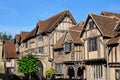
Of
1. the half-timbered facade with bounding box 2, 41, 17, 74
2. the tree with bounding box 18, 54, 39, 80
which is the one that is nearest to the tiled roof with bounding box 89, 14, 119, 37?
the tree with bounding box 18, 54, 39, 80

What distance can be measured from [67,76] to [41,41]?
12747 millimetres

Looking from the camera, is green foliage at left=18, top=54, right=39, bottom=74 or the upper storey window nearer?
the upper storey window

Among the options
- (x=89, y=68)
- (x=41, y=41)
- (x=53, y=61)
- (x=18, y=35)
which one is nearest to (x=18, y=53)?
(x=18, y=35)

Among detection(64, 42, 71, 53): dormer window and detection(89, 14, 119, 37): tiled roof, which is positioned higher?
detection(89, 14, 119, 37): tiled roof

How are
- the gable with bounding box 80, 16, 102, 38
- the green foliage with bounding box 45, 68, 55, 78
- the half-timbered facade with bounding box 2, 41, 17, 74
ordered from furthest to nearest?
the half-timbered facade with bounding box 2, 41, 17, 74 → the green foliage with bounding box 45, 68, 55, 78 → the gable with bounding box 80, 16, 102, 38

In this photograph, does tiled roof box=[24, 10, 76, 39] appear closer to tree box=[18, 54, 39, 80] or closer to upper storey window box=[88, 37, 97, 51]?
tree box=[18, 54, 39, 80]

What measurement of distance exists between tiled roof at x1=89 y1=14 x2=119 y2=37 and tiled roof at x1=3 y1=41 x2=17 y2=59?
36.8 metres

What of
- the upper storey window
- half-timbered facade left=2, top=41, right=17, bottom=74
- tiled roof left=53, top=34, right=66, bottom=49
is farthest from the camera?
half-timbered facade left=2, top=41, right=17, bottom=74

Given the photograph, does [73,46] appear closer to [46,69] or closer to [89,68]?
[89,68]

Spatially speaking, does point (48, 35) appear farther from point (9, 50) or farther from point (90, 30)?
point (9, 50)

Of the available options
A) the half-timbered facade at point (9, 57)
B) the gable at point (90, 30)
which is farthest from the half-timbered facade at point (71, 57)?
the half-timbered facade at point (9, 57)

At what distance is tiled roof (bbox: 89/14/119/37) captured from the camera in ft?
121

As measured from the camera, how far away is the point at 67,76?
47.3 meters

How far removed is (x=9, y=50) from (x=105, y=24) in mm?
40027
